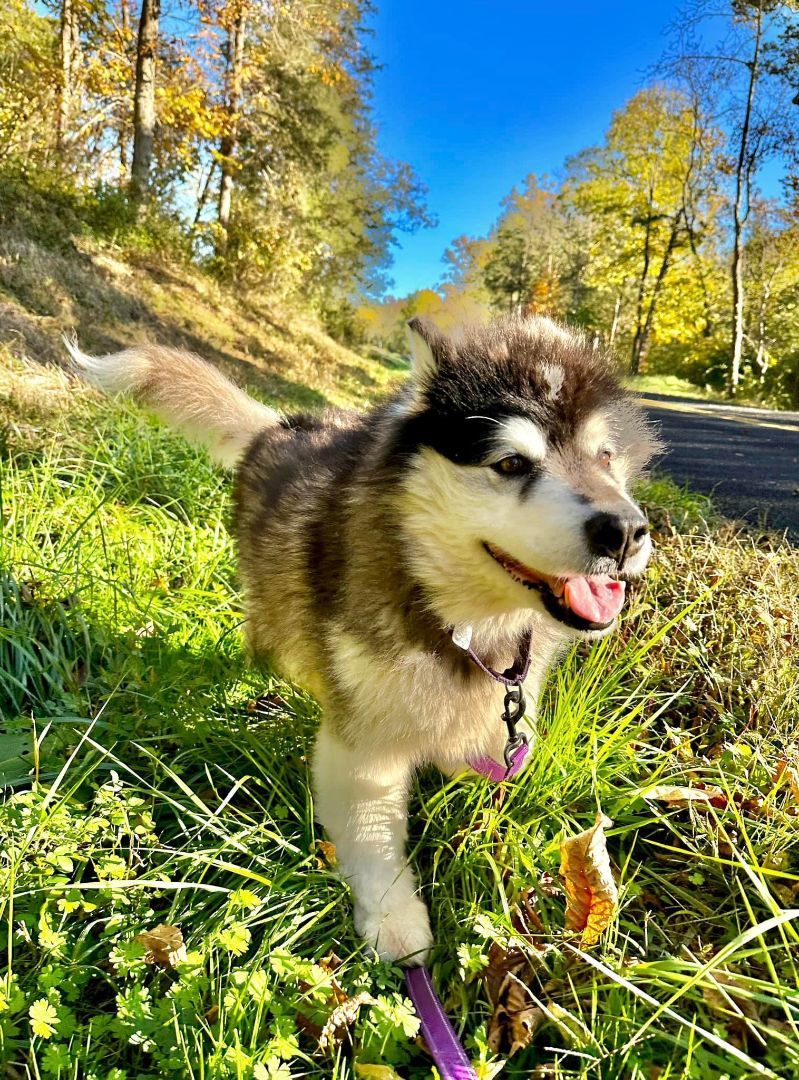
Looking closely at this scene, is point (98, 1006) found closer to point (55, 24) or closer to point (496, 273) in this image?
point (55, 24)

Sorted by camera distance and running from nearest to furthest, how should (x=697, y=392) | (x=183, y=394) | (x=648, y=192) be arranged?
(x=183, y=394), (x=697, y=392), (x=648, y=192)

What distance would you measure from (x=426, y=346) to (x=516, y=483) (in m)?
0.53

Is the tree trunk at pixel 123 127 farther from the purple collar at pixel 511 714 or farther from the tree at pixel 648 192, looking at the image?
the tree at pixel 648 192

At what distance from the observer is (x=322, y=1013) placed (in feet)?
4.59

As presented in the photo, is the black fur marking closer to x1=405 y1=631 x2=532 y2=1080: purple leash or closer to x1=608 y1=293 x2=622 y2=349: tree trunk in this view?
x1=405 y1=631 x2=532 y2=1080: purple leash

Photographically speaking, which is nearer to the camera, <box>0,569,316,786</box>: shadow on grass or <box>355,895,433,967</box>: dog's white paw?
<box>355,895,433,967</box>: dog's white paw

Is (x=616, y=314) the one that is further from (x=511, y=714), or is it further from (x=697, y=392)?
(x=511, y=714)

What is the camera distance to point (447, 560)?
1.69 m

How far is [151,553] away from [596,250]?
98.7ft

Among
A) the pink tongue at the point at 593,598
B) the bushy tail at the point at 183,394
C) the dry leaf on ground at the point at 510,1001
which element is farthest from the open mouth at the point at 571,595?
the bushy tail at the point at 183,394

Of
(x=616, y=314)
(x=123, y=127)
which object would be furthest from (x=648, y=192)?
(x=123, y=127)

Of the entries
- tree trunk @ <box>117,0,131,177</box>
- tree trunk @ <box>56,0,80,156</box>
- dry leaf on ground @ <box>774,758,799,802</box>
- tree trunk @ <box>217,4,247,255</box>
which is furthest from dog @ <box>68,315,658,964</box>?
tree trunk @ <box>117,0,131,177</box>

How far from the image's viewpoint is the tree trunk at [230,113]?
12914mm

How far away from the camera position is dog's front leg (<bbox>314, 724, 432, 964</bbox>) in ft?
5.56
